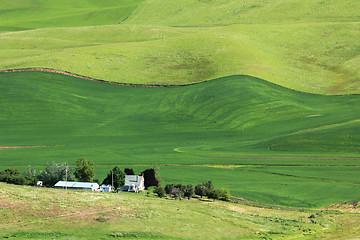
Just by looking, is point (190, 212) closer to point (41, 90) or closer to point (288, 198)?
point (288, 198)

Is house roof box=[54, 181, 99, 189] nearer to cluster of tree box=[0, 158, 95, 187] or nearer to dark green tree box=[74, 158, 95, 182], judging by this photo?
cluster of tree box=[0, 158, 95, 187]

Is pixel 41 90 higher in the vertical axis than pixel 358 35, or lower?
lower

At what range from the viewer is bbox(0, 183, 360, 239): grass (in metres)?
46.2

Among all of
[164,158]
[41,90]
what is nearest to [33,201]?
[164,158]

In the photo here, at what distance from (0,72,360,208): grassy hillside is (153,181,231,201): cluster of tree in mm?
1963

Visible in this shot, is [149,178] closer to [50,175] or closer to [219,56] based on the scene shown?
[50,175]

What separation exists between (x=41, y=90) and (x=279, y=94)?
157ft

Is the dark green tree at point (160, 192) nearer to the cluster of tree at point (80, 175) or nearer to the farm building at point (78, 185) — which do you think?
the cluster of tree at point (80, 175)

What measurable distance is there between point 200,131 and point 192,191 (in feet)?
135

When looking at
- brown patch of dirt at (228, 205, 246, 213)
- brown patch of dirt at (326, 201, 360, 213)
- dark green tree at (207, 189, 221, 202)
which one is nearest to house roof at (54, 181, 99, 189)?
dark green tree at (207, 189, 221, 202)

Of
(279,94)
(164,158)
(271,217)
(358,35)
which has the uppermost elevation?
(358,35)

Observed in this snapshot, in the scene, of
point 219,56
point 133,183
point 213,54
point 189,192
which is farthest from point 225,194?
point 213,54

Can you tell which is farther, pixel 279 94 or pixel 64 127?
pixel 279 94

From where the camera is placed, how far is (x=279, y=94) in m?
118
